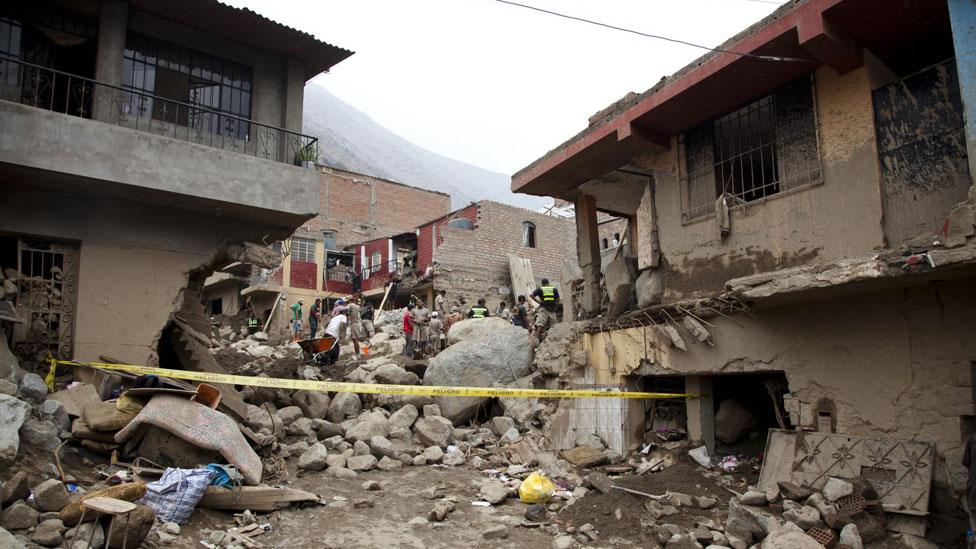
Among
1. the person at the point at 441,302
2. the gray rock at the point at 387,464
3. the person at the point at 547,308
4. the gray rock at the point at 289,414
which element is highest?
the person at the point at 441,302

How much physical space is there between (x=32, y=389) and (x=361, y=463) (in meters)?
4.10

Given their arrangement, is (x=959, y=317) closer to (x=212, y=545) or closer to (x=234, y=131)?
(x=212, y=545)

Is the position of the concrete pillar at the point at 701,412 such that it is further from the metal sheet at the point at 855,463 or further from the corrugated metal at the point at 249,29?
the corrugated metal at the point at 249,29

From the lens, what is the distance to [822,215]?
7578 mm

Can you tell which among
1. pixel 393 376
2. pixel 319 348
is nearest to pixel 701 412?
pixel 393 376

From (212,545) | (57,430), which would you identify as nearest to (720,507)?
(212,545)

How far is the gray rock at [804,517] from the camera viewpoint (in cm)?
620

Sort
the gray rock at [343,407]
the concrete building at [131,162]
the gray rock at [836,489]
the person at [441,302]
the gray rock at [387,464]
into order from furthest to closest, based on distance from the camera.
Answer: the person at [441,302]
the gray rock at [343,407]
the concrete building at [131,162]
the gray rock at [387,464]
the gray rock at [836,489]

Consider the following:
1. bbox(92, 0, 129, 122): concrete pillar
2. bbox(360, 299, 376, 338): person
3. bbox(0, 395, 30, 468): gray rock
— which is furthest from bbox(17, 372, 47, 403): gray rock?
bbox(360, 299, 376, 338): person

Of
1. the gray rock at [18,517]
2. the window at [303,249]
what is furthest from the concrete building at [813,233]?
the window at [303,249]

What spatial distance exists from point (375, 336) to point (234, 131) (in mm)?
11257

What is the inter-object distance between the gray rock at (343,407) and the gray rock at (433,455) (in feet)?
6.53

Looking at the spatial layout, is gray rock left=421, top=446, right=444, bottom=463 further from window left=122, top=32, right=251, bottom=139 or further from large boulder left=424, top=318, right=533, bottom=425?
window left=122, top=32, right=251, bottom=139

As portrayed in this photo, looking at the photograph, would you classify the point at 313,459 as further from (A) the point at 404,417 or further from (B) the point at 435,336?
(B) the point at 435,336
